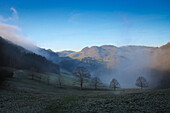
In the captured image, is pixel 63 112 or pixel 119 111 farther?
pixel 63 112

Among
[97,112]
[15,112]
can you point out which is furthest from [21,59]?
[97,112]

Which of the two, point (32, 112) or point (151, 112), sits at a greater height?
point (151, 112)

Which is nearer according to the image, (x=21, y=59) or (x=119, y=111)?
(x=119, y=111)

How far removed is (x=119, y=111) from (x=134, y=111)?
6.96 ft

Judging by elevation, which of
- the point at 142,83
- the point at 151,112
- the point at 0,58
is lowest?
the point at 142,83

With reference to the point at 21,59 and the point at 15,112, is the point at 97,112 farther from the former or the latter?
the point at 21,59

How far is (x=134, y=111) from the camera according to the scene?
15195 mm

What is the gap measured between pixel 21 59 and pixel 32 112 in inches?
6355

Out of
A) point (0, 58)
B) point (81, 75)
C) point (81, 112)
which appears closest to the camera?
point (81, 112)

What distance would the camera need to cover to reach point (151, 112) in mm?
14227

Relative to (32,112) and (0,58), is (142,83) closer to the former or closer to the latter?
(32,112)

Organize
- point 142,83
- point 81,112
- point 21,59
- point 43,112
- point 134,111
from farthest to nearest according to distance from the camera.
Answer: point 21,59 → point 142,83 → point 43,112 → point 81,112 → point 134,111

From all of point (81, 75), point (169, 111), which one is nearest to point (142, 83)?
point (81, 75)

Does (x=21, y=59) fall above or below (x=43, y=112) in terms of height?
above
